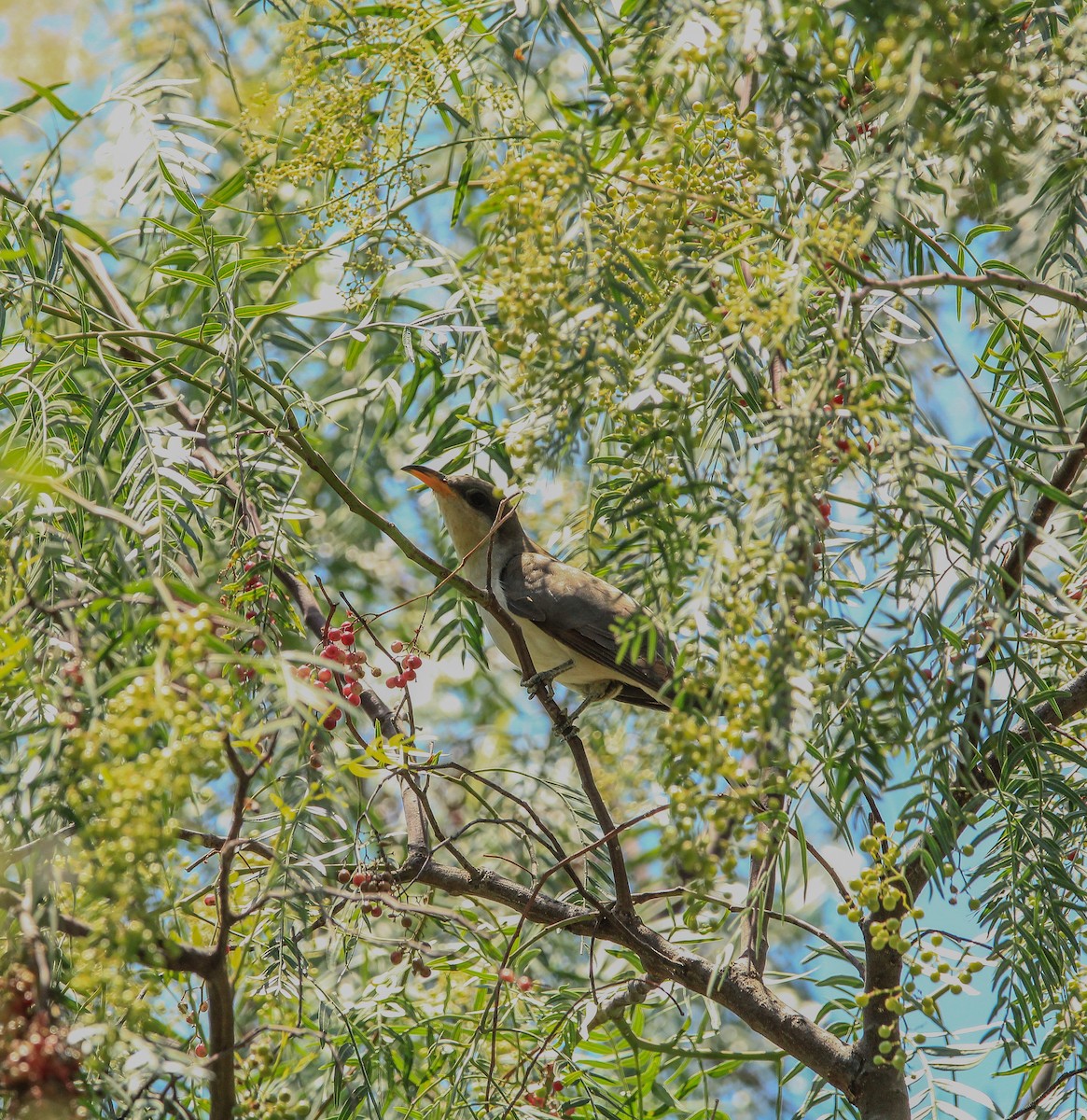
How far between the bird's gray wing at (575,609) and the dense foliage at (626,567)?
880 mm

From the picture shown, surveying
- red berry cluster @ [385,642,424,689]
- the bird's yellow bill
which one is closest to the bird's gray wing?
the bird's yellow bill

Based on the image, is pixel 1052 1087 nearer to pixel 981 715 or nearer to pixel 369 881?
pixel 981 715

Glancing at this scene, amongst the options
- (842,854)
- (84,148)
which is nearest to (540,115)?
(84,148)

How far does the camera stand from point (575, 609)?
5.18m

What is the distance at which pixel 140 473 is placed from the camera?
9.36 feet

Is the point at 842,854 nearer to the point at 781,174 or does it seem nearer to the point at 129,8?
the point at 781,174

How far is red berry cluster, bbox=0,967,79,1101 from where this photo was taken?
1763 mm

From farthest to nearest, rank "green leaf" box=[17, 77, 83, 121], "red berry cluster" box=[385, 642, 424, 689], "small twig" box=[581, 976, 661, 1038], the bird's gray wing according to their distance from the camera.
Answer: the bird's gray wing → "small twig" box=[581, 976, 661, 1038] → "red berry cluster" box=[385, 642, 424, 689] → "green leaf" box=[17, 77, 83, 121]

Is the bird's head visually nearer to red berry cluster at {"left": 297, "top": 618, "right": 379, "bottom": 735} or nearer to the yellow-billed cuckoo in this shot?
the yellow-billed cuckoo

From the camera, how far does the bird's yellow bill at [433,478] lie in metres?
4.19

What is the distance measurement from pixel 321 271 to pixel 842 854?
4.92 meters

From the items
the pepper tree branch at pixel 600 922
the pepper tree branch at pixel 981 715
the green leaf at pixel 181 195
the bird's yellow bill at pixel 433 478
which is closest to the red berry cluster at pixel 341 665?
the pepper tree branch at pixel 600 922

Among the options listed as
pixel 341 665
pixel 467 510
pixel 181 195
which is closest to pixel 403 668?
pixel 341 665

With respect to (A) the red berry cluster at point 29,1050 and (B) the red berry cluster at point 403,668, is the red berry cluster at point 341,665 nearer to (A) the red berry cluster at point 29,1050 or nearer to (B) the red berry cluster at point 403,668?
(B) the red berry cluster at point 403,668
